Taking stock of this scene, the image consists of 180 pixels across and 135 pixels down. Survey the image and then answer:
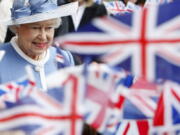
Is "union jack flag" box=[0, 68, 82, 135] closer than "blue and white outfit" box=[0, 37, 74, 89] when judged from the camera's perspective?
Yes

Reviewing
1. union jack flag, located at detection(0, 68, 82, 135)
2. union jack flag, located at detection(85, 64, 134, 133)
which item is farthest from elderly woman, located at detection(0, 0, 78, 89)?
union jack flag, located at detection(85, 64, 134, 133)

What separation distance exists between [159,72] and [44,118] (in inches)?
20.6

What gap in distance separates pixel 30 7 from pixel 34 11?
44 millimetres

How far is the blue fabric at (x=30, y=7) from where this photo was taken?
13.3 feet

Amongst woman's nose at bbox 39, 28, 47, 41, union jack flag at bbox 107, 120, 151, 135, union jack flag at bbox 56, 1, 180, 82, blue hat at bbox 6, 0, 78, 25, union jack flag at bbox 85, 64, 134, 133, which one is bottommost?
union jack flag at bbox 107, 120, 151, 135

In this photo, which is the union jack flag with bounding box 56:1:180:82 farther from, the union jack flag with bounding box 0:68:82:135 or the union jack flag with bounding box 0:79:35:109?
the union jack flag with bounding box 0:79:35:109

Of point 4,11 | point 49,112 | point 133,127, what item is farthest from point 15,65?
point 4,11

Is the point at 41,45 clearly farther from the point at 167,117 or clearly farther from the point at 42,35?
the point at 167,117

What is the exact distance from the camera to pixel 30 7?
4070 mm

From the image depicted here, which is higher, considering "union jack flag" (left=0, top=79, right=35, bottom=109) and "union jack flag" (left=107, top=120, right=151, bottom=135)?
"union jack flag" (left=0, top=79, right=35, bottom=109)

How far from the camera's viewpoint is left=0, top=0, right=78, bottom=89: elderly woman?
4012 mm

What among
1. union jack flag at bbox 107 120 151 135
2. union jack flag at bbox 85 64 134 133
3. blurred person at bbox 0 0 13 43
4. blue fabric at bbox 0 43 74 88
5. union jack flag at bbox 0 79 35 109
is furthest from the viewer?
blurred person at bbox 0 0 13 43

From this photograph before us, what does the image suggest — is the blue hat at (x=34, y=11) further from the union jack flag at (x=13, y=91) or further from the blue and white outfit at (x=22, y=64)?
the union jack flag at (x=13, y=91)

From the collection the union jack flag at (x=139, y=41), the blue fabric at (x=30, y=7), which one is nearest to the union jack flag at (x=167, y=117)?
the union jack flag at (x=139, y=41)
